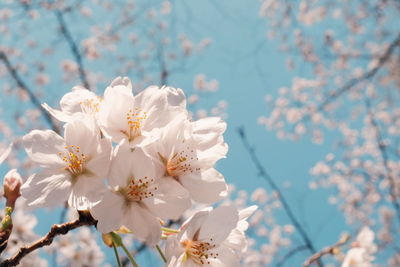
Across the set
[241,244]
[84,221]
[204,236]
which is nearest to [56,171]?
[84,221]

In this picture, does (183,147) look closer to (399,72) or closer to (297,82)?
(399,72)

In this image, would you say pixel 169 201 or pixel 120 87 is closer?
pixel 169 201

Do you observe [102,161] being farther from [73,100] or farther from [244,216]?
[244,216]

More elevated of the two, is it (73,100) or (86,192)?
(73,100)

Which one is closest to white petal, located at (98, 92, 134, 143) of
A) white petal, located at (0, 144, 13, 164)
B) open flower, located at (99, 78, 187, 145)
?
open flower, located at (99, 78, 187, 145)

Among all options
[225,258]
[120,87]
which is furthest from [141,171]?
[225,258]

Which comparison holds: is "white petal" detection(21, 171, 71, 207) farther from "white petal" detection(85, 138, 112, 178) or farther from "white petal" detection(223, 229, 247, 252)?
"white petal" detection(223, 229, 247, 252)
